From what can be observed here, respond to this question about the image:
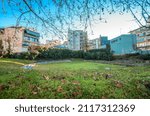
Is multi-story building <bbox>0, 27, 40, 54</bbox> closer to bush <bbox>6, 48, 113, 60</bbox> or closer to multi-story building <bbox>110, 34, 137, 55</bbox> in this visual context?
bush <bbox>6, 48, 113, 60</bbox>

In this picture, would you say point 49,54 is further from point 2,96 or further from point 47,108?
point 47,108

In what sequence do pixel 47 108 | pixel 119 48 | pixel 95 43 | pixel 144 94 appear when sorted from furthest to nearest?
1. pixel 95 43
2. pixel 119 48
3. pixel 144 94
4. pixel 47 108

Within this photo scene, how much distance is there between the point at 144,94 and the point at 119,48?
41.2 m

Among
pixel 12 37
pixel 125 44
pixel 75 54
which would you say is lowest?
pixel 75 54

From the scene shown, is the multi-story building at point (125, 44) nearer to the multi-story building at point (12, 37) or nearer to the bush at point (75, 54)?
the bush at point (75, 54)

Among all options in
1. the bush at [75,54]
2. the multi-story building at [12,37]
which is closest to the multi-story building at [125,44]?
the bush at [75,54]

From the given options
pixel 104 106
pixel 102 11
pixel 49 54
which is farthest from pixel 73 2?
pixel 49 54

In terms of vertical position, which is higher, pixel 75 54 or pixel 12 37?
pixel 12 37

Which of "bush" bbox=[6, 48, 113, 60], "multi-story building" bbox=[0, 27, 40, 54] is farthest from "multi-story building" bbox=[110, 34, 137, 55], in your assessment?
"multi-story building" bbox=[0, 27, 40, 54]

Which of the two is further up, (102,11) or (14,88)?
(102,11)

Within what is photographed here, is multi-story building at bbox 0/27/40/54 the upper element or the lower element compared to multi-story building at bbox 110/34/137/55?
lower

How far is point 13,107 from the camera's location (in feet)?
13.4

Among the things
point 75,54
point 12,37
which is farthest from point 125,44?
point 12,37

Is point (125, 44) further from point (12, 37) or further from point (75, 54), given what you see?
point (12, 37)
